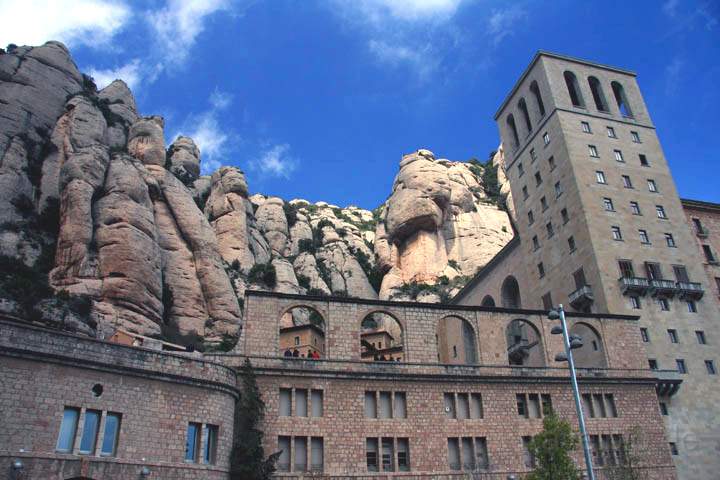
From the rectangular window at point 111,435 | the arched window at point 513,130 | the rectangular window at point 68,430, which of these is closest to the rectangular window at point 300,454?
the rectangular window at point 111,435

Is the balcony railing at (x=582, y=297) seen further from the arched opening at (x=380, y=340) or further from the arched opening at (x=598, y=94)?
the arched opening at (x=598, y=94)

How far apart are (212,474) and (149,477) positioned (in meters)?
A: 3.03

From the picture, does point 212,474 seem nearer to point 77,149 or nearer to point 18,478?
point 18,478

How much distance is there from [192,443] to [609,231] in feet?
112

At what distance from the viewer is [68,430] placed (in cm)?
2222

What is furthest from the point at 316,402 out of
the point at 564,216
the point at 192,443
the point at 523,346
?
the point at 564,216

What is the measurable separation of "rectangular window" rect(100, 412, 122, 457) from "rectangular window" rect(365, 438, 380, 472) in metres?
12.6

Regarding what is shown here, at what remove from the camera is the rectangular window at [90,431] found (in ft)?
73.5

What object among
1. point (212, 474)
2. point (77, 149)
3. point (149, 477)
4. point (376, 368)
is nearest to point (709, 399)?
point (376, 368)

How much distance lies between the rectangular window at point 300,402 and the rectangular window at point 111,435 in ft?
31.2

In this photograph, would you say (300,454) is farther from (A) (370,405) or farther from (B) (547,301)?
(B) (547,301)

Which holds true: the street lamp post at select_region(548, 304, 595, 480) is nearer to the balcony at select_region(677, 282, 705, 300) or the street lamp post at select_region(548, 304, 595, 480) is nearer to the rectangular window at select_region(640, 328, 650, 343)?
the rectangular window at select_region(640, 328, 650, 343)

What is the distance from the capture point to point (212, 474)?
25.6 m

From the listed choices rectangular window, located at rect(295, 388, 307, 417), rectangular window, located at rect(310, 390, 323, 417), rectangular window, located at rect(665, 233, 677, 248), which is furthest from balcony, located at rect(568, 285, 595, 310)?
rectangular window, located at rect(295, 388, 307, 417)
